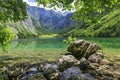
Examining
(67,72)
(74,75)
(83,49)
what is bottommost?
(67,72)

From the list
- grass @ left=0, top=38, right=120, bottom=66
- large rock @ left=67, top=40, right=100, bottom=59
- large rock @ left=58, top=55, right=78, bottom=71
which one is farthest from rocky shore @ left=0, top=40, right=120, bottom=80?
grass @ left=0, top=38, right=120, bottom=66

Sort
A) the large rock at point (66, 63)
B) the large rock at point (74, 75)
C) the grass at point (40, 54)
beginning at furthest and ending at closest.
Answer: the grass at point (40, 54)
the large rock at point (66, 63)
the large rock at point (74, 75)

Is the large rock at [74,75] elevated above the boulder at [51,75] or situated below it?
below

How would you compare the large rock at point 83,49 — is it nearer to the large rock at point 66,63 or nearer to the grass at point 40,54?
the grass at point 40,54

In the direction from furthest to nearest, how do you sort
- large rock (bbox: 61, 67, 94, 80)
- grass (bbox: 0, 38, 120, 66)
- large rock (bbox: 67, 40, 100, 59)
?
large rock (bbox: 67, 40, 100, 59)
grass (bbox: 0, 38, 120, 66)
large rock (bbox: 61, 67, 94, 80)

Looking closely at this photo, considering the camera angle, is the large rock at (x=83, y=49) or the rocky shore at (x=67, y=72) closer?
the rocky shore at (x=67, y=72)

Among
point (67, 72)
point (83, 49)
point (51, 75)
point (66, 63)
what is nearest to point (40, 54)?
point (83, 49)

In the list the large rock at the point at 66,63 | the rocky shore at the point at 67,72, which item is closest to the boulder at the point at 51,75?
the rocky shore at the point at 67,72

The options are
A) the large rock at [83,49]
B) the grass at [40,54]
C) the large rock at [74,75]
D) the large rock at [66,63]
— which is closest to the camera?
the large rock at [74,75]

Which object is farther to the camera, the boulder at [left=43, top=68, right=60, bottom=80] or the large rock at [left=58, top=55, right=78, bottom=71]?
the large rock at [left=58, top=55, right=78, bottom=71]

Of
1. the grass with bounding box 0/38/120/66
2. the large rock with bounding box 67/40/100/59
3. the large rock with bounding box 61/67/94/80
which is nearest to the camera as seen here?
the large rock with bounding box 61/67/94/80

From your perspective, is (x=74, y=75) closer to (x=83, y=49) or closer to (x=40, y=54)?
(x=83, y=49)

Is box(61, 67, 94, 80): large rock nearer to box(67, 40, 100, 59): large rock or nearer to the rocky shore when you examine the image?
the rocky shore

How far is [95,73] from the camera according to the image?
30656 millimetres
